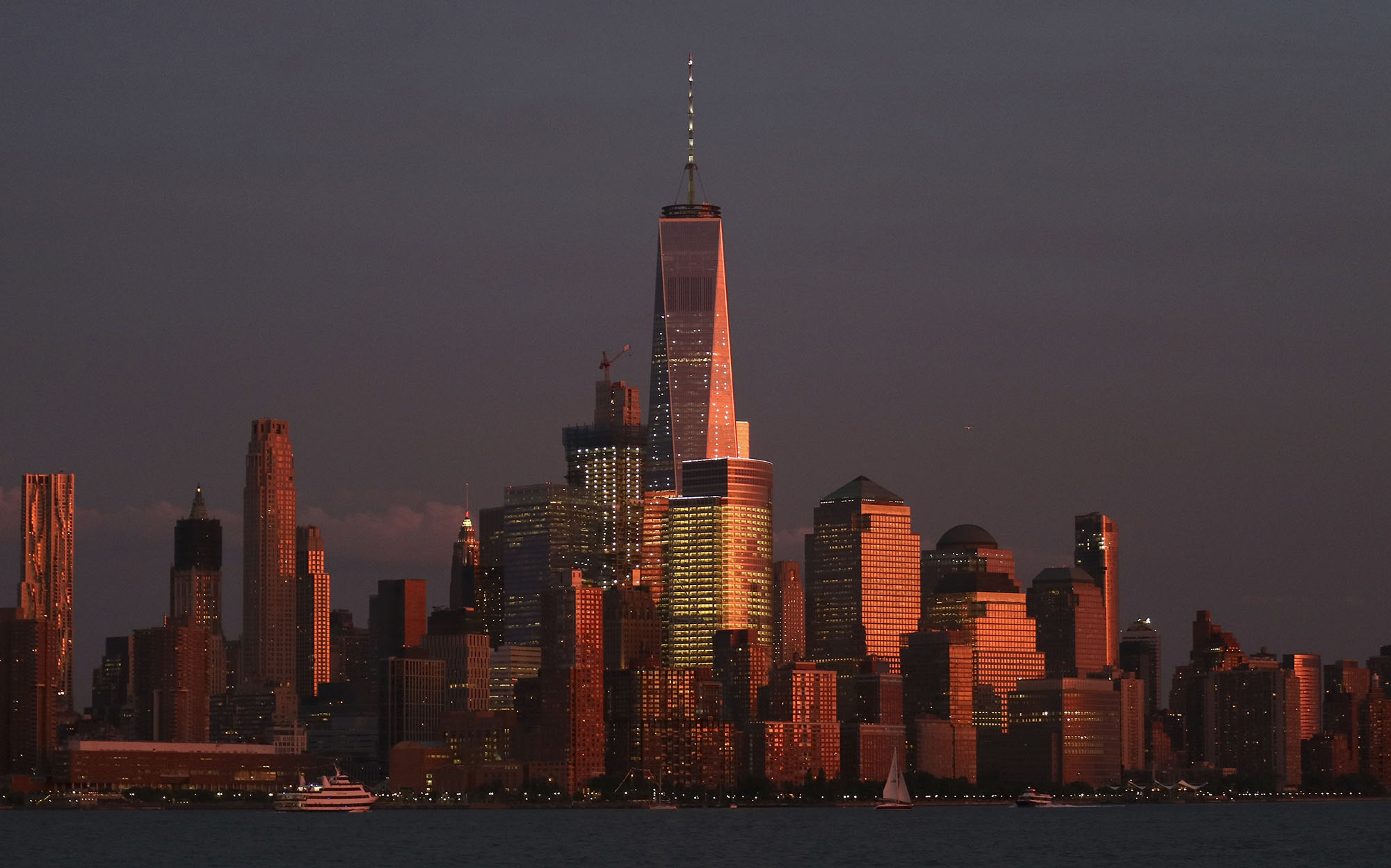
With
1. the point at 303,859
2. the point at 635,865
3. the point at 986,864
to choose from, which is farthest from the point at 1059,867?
the point at 303,859

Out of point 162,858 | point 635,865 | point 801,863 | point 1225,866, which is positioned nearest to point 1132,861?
point 1225,866

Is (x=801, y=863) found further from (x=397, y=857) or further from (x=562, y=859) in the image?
(x=397, y=857)

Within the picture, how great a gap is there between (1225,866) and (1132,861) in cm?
879

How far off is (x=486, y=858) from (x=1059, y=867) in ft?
139

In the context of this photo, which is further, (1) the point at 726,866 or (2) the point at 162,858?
(2) the point at 162,858

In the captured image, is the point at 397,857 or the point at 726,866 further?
the point at 397,857

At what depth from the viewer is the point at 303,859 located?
195375 millimetres

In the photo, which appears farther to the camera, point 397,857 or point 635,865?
point 397,857

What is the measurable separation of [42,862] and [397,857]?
86.5 ft

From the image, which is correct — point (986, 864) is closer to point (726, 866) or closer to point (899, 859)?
point (899, 859)

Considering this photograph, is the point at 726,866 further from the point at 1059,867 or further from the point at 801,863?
the point at 1059,867

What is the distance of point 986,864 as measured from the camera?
19112 cm

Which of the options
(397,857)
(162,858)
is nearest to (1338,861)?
(397,857)

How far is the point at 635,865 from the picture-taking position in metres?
186
